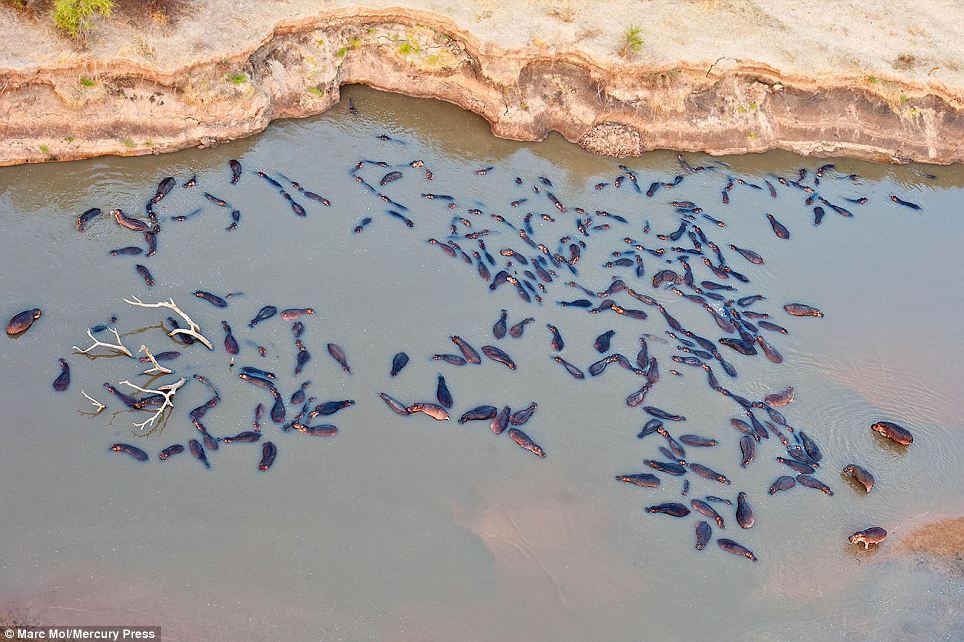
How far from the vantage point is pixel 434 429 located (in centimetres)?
1145

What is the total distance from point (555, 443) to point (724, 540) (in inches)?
108

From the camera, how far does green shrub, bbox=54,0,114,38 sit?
47.4ft

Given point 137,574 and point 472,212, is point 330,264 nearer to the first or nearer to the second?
point 472,212

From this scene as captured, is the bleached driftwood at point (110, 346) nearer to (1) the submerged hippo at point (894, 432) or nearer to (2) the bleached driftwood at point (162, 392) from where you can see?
(2) the bleached driftwood at point (162, 392)

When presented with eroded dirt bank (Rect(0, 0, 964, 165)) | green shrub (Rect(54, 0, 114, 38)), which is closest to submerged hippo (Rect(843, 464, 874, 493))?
eroded dirt bank (Rect(0, 0, 964, 165))

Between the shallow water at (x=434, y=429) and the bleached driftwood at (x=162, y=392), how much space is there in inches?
6.8

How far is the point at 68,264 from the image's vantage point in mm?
12898

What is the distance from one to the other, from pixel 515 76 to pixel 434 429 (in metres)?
8.86

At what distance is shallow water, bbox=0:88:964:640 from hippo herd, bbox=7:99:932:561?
4.3 inches

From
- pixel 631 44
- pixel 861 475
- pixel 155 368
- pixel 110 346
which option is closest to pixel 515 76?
pixel 631 44

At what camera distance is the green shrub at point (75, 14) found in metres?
14.4

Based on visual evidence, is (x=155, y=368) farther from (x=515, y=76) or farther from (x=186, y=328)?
(x=515, y=76)

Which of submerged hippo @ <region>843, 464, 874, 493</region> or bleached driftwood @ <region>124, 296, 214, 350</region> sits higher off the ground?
bleached driftwood @ <region>124, 296, 214, 350</region>

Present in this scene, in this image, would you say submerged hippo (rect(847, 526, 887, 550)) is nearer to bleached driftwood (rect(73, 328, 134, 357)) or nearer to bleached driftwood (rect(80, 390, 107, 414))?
bleached driftwood (rect(80, 390, 107, 414))
